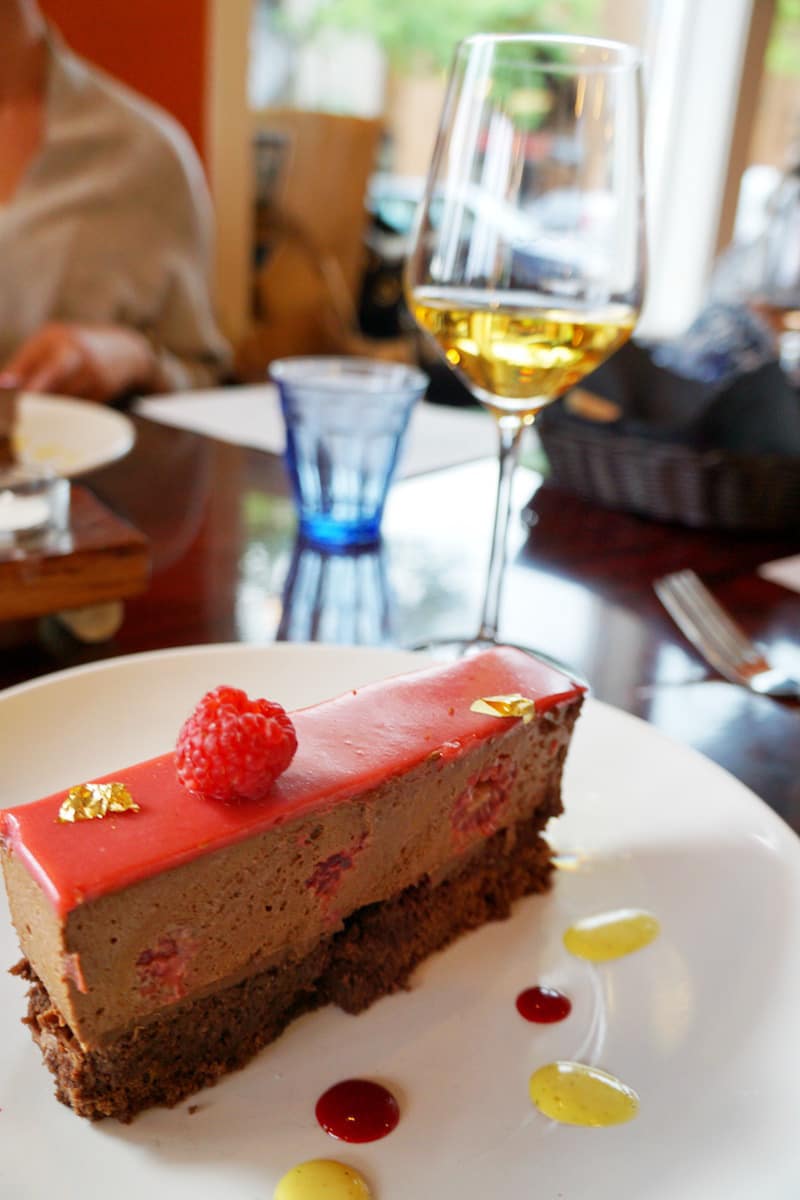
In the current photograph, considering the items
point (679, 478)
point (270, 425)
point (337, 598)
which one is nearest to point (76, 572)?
point (337, 598)

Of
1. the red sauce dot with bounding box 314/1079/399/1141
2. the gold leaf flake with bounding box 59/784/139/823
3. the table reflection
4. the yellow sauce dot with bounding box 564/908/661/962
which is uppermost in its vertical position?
the gold leaf flake with bounding box 59/784/139/823

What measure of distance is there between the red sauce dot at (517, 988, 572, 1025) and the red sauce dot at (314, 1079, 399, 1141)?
100 mm

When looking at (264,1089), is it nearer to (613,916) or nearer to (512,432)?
(613,916)

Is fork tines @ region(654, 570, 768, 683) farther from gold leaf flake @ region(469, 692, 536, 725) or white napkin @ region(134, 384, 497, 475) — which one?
white napkin @ region(134, 384, 497, 475)

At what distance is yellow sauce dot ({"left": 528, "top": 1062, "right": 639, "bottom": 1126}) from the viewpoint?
19.9 inches

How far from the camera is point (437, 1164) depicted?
49 cm

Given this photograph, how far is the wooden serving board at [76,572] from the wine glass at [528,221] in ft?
0.94

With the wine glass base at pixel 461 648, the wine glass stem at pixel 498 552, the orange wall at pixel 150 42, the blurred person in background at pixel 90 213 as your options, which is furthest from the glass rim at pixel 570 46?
the orange wall at pixel 150 42

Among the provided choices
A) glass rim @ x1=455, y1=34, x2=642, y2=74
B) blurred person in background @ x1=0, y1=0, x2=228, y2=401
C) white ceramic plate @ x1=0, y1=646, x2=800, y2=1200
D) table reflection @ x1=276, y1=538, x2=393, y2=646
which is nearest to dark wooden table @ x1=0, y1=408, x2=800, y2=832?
table reflection @ x1=276, y1=538, x2=393, y2=646

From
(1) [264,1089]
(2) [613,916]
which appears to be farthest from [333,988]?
(2) [613,916]

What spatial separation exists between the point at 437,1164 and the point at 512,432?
61 centimetres

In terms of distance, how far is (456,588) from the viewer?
1.10m

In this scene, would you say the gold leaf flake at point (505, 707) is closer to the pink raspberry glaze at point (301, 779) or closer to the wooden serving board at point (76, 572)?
the pink raspberry glaze at point (301, 779)

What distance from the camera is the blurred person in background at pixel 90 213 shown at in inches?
92.2
